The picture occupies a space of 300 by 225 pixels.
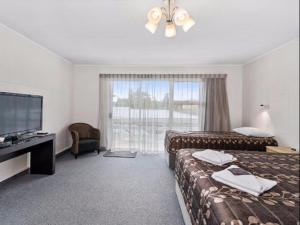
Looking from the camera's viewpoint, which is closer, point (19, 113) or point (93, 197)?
point (93, 197)

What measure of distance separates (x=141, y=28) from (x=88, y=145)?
2.79 meters

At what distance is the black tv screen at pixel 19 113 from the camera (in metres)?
2.37

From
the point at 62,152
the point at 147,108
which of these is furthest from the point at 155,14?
the point at 62,152

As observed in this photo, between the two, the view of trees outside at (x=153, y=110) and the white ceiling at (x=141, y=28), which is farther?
the view of trees outside at (x=153, y=110)

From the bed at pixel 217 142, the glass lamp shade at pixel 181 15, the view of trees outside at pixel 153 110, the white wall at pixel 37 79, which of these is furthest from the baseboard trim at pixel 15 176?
the glass lamp shade at pixel 181 15

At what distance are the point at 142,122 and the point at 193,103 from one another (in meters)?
1.39

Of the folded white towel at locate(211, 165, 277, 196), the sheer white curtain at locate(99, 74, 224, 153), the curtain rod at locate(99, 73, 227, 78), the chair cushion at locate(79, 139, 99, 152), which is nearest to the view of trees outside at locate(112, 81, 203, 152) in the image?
the sheer white curtain at locate(99, 74, 224, 153)

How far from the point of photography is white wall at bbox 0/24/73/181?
2.67 m

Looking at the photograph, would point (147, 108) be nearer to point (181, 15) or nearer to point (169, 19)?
point (169, 19)

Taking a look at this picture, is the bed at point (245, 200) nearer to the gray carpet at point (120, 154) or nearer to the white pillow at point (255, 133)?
the white pillow at point (255, 133)

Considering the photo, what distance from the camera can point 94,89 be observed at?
4.81 metres

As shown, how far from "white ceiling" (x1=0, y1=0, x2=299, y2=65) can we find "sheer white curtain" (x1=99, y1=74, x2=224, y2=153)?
797 millimetres

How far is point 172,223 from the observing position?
1.89 metres

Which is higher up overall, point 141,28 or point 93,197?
point 141,28
